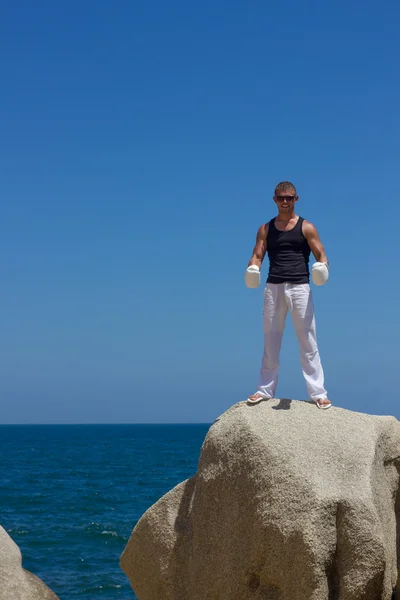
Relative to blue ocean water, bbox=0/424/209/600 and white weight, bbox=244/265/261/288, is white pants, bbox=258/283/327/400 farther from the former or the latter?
blue ocean water, bbox=0/424/209/600

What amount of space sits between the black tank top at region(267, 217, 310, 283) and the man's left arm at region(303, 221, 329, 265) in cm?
5

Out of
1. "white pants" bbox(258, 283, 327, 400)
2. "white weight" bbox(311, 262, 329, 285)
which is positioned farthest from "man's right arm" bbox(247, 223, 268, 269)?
"white weight" bbox(311, 262, 329, 285)

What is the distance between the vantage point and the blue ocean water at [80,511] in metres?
17.3

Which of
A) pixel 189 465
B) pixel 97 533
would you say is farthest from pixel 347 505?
pixel 189 465

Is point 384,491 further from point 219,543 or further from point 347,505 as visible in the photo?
point 219,543

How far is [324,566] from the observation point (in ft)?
23.9

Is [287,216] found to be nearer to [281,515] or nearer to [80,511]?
[281,515]

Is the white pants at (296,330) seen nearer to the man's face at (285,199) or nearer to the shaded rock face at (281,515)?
the shaded rock face at (281,515)

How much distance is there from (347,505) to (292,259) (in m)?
2.87

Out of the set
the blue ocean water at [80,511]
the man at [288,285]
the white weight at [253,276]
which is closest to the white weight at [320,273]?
the man at [288,285]

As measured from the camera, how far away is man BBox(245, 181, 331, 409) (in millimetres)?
9008

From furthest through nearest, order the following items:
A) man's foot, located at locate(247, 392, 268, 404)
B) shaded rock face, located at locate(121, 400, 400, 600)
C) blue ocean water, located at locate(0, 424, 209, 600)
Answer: blue ocean water, located at locate(0, 424, 209, 600) → man's foot, located at locate(247, 392, 268, 404) → shaded rock face, located at locate(121, 400, 400, 600)

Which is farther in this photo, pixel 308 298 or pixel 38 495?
pixel 38 495

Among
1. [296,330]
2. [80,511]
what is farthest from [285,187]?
[80,511]
